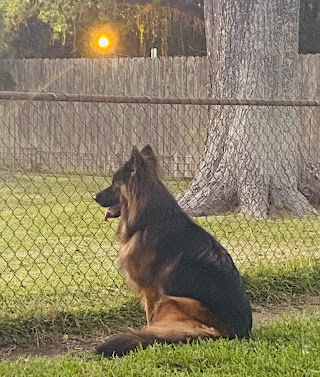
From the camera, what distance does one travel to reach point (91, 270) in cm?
579

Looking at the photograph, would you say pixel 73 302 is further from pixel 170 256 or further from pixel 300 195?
pixel 300 195

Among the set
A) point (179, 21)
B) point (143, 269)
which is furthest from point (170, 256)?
point (179, 21)

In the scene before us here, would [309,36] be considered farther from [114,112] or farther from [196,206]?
[196,206]

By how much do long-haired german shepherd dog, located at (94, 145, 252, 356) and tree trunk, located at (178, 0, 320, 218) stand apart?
348cm

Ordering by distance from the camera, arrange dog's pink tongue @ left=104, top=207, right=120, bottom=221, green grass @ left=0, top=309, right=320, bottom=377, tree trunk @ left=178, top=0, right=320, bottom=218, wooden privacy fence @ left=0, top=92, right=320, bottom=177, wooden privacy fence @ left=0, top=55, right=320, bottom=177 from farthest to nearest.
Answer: wooden privacy fence @ left=0, top=55, right=320, bottom=177 → wooden privacy fence @ left=0, top=92, right=320, bottom=177 → tree trunk @ left=178, top=0, right=320, bottom=218 → dog's pink tongue @ left=104, top=207, right=120, bottom=221 → green grass @ left=0, top=309, right=320, bottom=377

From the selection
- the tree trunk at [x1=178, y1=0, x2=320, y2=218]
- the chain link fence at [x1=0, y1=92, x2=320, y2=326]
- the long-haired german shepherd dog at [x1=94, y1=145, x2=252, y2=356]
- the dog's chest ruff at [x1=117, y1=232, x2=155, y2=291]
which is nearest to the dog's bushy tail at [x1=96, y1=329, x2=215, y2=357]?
the long-haired german shepherd dog at [x1=94, y1=145, x2=252, y2=356]

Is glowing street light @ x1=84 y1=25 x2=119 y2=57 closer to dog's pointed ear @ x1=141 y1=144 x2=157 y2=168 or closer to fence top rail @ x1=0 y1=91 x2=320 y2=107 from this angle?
fence top rail @ x1=0 y1=91 x2=320 y2=107

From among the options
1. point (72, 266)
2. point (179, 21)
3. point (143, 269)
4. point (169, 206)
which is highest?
point (179, 21)

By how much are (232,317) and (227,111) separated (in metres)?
4.43

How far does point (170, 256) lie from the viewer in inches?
171

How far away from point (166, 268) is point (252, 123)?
399cm

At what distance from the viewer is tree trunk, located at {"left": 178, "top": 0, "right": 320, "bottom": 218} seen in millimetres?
8039

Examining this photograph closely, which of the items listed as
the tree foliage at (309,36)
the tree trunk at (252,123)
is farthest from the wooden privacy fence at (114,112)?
the tree foliage at (309,36)

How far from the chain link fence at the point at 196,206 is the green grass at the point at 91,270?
0.01 m
